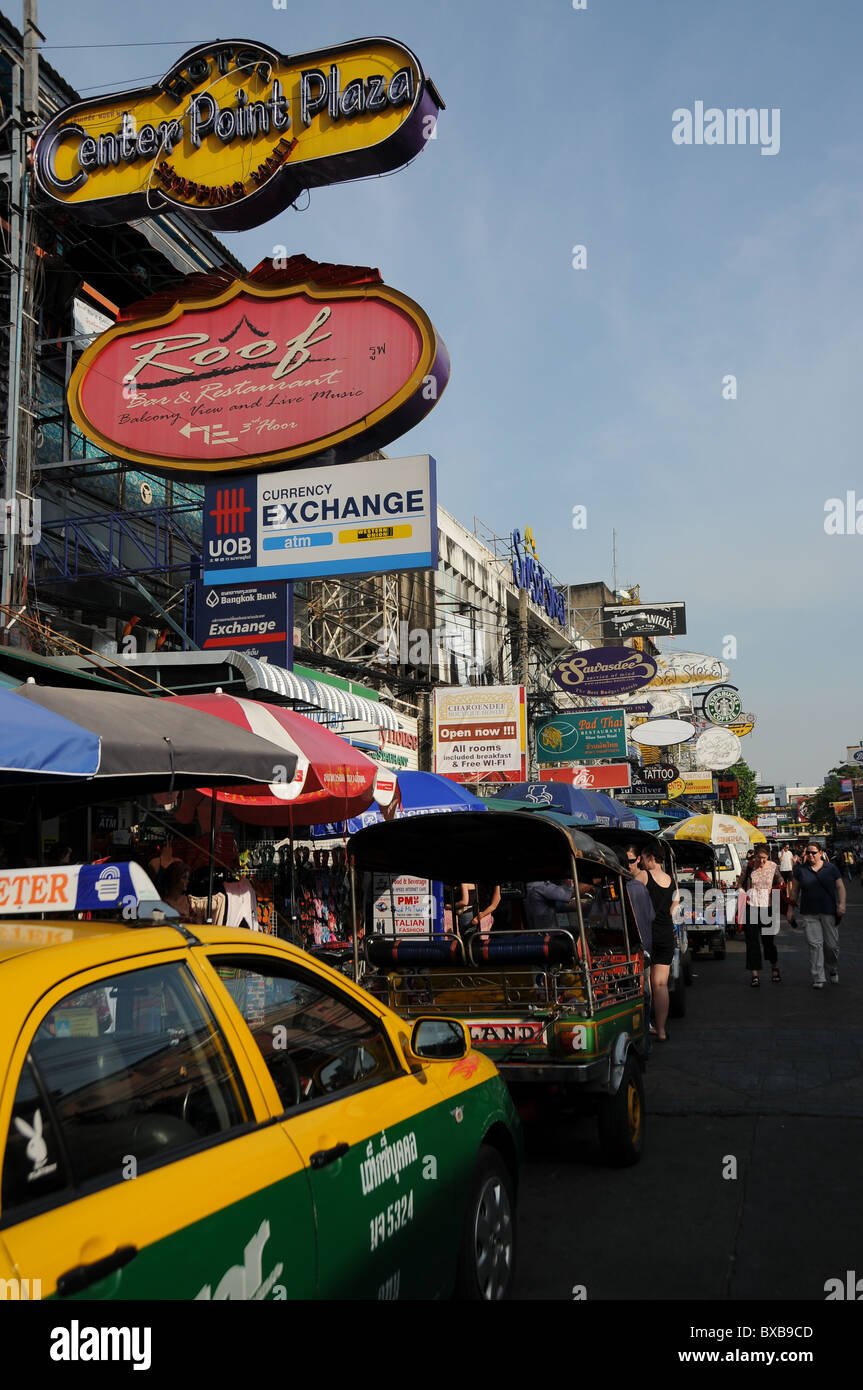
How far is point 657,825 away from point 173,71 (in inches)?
888

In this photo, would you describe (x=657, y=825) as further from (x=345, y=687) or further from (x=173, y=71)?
(x=173, y=71)

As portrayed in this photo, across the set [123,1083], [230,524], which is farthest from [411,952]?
[230,524]

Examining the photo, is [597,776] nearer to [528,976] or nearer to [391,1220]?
[528,976]

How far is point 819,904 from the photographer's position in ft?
44.6

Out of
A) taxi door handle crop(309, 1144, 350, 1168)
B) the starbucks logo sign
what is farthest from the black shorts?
the starbucks logo sign

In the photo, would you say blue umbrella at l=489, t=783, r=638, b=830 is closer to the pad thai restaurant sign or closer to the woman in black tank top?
the pad thai restaurant sign

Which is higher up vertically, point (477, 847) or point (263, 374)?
point (263, 374)

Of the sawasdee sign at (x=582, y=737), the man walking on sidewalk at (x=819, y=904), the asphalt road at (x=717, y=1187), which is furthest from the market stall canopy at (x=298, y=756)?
the sawasdee sign at (x=582, y=737)

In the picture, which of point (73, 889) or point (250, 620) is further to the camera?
point (250, 620)

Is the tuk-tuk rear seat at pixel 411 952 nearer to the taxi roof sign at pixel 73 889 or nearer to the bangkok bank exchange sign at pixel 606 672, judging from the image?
the taxi roof sign at pixel 73 889

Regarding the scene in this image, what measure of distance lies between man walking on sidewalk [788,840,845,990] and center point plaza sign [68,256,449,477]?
8.03 m

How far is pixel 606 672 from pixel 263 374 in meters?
16.3

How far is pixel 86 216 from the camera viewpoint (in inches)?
555

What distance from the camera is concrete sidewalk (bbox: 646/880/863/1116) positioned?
304 inches
